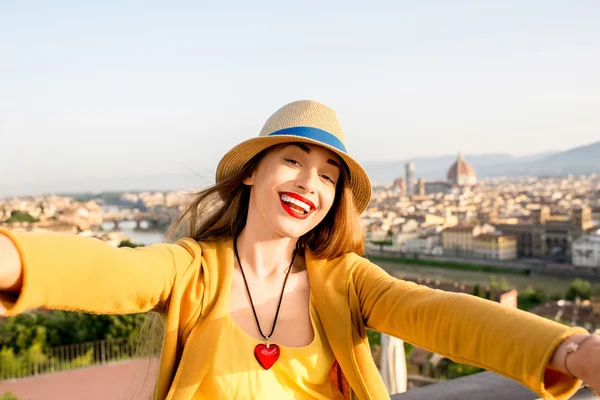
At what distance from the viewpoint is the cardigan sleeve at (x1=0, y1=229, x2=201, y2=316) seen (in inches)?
16.8

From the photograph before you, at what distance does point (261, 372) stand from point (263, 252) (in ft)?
0.48

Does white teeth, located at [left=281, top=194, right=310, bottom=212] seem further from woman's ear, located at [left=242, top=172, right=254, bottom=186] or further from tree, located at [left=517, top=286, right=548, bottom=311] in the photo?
tree, located at [left=517, top=286, right=548, bottom=311]

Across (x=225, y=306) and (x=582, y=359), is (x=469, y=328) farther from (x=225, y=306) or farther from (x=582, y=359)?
(x=225, y=306)

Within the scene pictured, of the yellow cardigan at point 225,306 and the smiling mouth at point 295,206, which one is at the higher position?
the smiling mouth at point 295,206

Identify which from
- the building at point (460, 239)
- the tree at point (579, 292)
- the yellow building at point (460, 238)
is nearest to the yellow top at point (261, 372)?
the tree at point (579, 292)

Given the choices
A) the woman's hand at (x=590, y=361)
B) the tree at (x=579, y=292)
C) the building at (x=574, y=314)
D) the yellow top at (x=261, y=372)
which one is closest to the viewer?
the woman's hand at (x=590, y=361)

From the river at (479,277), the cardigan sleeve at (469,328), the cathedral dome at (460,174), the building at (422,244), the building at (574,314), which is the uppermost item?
the cardigan sleeve at (469,328)

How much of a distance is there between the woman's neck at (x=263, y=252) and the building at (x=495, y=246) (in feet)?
70.3

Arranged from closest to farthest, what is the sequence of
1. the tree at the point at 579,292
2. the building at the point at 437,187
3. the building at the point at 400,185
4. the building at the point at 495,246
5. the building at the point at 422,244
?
1. the tree at the point at 579,292
2. the building at the point at 495,246
3. the building at the point at 422,244
4. the building at the point at 437,187
5. the building at the point at 400,185

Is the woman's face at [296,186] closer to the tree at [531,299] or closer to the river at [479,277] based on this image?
the tree at [531,299]

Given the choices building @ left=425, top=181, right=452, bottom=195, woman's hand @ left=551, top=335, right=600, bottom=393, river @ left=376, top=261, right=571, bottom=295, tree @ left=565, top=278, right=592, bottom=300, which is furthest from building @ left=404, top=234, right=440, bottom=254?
building @ left=425, top=181, right=452, bottom=195

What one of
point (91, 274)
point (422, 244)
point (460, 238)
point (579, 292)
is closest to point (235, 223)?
→ point (91, 274)

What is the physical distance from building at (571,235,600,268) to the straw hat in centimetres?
2035

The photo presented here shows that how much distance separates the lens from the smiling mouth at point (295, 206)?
66cm
